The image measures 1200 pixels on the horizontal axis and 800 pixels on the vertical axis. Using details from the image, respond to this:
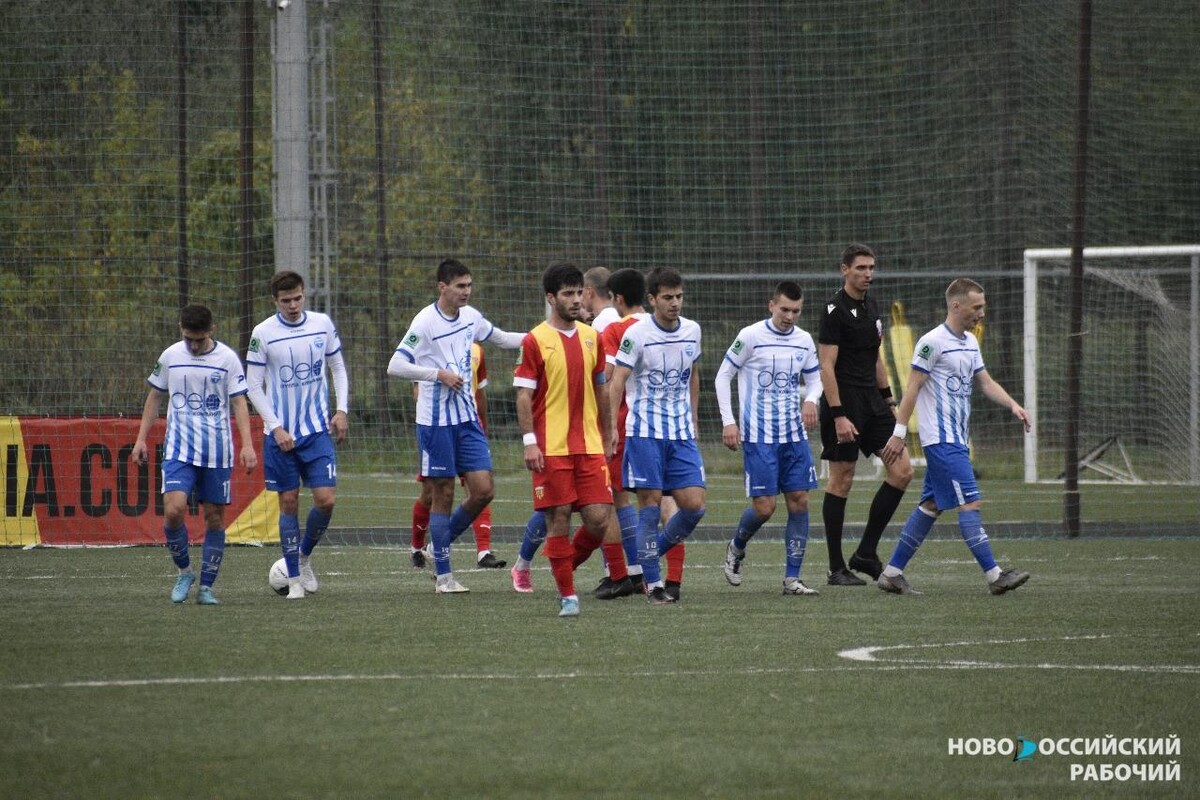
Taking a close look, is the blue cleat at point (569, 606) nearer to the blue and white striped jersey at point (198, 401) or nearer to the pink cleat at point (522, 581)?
the pink cleat at point (522, 581)

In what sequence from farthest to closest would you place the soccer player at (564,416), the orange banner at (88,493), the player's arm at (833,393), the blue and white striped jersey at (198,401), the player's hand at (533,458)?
1. the orange banner at (88,493)
2. the player's arm at (833,393)
3. the blue and white striped jersey at (198,401)
4. the soccer player at (564,416)
5. the player's hand at (533,458)

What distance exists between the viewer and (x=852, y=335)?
38.6ft

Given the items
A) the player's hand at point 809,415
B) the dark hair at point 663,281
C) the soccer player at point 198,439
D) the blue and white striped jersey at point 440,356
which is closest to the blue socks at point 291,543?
the soccer player at point 198,439

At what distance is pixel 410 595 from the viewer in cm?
1084

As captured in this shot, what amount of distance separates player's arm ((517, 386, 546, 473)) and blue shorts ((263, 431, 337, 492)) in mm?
1898

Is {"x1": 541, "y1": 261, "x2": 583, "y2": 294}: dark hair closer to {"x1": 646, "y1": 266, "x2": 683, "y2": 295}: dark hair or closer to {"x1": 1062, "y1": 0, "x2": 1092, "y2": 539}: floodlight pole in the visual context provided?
{"x1": 646, "y1": 266, "x2": 683, "y2": 295}: dark hair

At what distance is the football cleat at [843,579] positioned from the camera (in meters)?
11.6

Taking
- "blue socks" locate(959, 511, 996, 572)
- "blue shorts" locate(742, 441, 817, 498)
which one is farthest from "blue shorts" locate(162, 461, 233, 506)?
"blue socks" locate(959, 511, 996, 572)

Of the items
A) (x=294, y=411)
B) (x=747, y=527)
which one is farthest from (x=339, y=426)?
(x=747, y=527)

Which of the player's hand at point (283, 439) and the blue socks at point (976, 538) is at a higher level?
the player's hand at point (283, 439)

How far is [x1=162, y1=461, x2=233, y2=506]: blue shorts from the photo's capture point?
10312 mm

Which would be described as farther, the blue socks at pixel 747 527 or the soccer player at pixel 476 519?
the soccer player at pixel 476 519

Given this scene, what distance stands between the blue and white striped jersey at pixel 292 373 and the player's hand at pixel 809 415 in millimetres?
3087

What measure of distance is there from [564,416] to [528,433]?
0.93ft
